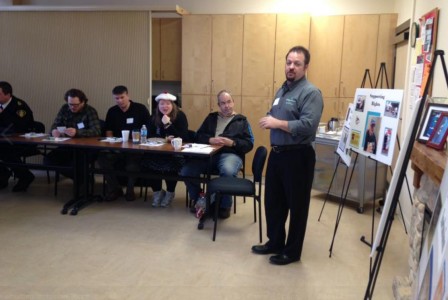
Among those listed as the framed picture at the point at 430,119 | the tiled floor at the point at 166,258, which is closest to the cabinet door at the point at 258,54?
the tiled floor at the point at 166,258

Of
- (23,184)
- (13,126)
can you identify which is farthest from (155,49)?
(23,184)

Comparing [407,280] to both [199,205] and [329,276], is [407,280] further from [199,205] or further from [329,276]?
[199,205]

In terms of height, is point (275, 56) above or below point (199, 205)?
above

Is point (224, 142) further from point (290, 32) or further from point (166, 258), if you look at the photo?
point (290, 32)

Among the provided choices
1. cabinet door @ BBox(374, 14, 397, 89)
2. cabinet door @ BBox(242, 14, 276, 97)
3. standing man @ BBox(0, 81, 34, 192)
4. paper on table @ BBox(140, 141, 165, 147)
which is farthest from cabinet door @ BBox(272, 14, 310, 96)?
standing man @ BBox(0, 81, 34, 192)

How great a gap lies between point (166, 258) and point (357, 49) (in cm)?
373

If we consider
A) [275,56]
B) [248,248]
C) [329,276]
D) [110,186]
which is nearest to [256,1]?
[275,56]

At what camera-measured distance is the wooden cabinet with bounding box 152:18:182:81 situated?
5789mm

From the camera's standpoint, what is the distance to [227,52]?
18.3 ft

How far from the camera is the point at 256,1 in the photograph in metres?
5.79

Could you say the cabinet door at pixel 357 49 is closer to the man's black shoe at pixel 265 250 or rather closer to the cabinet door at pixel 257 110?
the cabinet door at pixel 257 110

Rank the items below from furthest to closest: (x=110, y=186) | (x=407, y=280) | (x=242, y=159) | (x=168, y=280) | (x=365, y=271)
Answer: (x=110, y=186), (x=242, y=159), (x=365, y=271), (x=168, y=280), (x=407, y=280)

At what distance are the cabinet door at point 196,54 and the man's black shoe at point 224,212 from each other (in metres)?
2.16

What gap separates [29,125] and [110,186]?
1.33 metres
